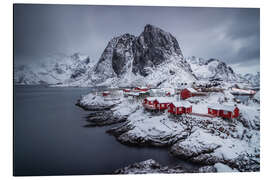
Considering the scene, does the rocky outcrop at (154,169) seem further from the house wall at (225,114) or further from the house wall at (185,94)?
the house wall at (185,94)

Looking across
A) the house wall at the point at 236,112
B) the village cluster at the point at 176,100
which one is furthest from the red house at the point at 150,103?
the house wall at the point at 236,112

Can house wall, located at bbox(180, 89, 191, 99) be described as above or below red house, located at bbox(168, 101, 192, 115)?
above

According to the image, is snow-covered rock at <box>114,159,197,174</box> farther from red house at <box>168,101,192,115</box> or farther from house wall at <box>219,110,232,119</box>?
house wall at <box>219,110,232,119</box>

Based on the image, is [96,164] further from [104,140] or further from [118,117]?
[118,117]

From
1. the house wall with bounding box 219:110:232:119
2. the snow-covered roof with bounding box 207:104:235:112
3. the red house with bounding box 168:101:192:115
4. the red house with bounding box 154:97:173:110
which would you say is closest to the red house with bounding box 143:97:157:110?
the red house with bounding box 154:97:173:110

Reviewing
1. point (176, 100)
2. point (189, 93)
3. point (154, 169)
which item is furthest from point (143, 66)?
point (154, 169)

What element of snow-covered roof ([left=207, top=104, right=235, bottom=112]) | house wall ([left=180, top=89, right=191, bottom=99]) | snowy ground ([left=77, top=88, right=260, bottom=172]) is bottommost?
snowy ground ([left=77, top=88, right=260, bottom=172])

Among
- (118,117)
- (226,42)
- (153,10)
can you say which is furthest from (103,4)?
(118,117)

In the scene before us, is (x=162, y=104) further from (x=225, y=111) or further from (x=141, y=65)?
(x=141, y=65)
